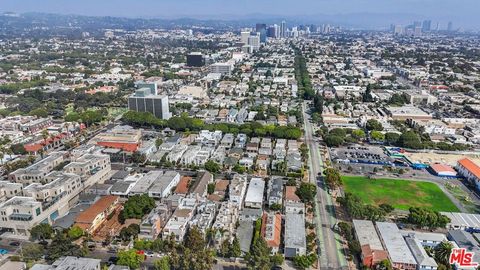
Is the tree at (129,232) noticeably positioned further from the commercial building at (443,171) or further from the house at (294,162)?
the commercial building at (443,171)

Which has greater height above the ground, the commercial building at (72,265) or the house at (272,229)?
the commercial building at (72,265)

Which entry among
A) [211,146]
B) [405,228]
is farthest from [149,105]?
[405,228]

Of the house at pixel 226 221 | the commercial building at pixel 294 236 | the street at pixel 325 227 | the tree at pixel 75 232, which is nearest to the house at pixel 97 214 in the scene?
the tree at pixel 75 232

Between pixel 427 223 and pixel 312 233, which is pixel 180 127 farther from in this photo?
pixel 427 223

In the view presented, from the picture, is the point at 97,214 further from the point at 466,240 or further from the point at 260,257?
the point at 466,240

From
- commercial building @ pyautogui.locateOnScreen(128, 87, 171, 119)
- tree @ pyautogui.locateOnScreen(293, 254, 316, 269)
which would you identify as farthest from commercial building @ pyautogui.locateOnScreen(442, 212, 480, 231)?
→ commercial building @ pyautogui.locateOnScreen(128, 87, 171, 119)

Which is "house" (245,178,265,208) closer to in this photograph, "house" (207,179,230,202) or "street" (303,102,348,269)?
"house" (207,179,230,202)

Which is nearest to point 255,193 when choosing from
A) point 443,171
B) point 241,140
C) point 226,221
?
point 226,221

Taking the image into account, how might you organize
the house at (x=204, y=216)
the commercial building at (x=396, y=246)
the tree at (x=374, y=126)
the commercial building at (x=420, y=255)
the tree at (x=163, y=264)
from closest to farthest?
the tree at (x=163, y=264), the commercial building at (x=420, y=255), the commercial building at (x=396, y=246), the house at (x=204, y=216), the tree at (x=374, y=126)
